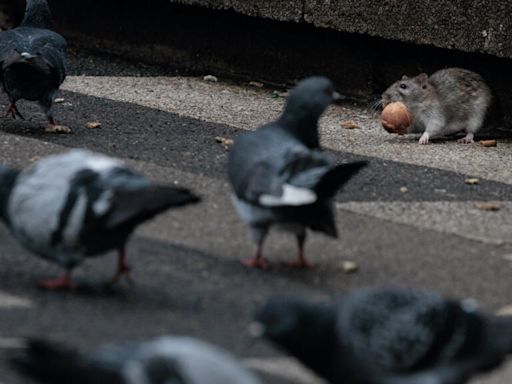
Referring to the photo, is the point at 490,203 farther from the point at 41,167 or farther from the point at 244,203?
the point at 41,167

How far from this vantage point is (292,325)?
3.65 meters

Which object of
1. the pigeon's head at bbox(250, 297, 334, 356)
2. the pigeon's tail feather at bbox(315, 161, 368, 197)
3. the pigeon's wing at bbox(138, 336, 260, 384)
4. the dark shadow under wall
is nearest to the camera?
the pigeon's wing at bbox(138, 336, 260, 384)

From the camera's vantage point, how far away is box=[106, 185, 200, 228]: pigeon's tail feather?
15.5 ft

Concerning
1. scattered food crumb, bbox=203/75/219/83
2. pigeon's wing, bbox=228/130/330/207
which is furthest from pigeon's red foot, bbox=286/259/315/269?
scattered food crumb, bbox=203/75/219/83

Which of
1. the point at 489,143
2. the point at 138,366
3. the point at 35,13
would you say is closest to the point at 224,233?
the point at 138,366

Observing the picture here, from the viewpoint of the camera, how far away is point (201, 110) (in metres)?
9.02

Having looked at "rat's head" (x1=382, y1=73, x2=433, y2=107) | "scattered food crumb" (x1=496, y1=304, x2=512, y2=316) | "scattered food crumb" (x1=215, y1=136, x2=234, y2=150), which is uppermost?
"scattered food crumb" (x1=496, y1=304, x2=512, y2=316)

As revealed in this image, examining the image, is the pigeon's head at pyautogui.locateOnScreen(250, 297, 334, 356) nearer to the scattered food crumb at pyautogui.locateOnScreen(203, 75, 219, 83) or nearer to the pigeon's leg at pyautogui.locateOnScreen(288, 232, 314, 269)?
the pigeon's leg at pyautogui.locateOnScreen(288, 232, 314, 269)

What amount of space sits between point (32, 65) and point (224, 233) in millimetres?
2242

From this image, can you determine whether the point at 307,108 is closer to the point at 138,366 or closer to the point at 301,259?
the point at 301,259

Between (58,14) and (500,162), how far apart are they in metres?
4.55

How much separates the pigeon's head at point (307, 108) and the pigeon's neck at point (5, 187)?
3.97 ft

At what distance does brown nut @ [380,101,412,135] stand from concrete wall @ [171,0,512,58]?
493 millimetres

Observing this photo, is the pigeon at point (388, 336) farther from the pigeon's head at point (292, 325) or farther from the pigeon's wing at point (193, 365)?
the pigeon's wing at point (193, 365)
